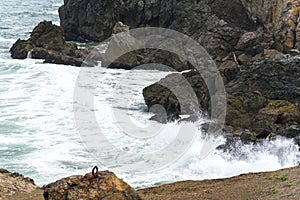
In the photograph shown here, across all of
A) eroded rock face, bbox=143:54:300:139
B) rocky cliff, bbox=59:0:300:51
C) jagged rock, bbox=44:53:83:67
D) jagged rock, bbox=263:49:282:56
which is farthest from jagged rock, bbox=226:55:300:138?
jagged rock, bbox=44:53:83:67

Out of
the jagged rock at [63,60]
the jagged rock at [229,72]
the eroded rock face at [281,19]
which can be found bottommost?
the jagged rock at [63,60]

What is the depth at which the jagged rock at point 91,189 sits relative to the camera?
855cm

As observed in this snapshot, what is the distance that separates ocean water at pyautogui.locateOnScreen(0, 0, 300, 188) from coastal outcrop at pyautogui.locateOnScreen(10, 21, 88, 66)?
6.70 ft

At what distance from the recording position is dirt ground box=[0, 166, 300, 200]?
35.2ft

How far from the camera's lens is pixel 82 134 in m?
21.5

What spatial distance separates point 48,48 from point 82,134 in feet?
62.8

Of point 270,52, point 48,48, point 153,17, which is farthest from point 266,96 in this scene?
point 153,17

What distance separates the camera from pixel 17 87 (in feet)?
98.3

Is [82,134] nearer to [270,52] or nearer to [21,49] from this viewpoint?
[270,52]

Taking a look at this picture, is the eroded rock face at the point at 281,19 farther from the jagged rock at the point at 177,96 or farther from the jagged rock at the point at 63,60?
the jagged rock at the point at 63,60

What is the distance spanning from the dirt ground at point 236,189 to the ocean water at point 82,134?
11.3ft

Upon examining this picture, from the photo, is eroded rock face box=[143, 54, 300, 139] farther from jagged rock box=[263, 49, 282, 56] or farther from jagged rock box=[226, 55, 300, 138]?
jagged rock box=[263, 49, 282, 56]

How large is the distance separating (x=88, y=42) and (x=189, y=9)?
393 inches

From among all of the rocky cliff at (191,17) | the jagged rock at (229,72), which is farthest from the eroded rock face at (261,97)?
the rocky cliff at (191,17)
